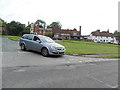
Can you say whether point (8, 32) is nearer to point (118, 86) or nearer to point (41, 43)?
point (41, 43)

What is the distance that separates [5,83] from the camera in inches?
138

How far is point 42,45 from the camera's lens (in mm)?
8734

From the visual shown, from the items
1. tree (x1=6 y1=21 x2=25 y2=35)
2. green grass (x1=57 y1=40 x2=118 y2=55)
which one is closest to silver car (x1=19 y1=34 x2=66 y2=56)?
green grass (x1=57 y1=40 x2=118 y2=55)

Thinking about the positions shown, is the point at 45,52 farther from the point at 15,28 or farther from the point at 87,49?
the point at 15,28

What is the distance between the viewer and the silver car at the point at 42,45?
8363 mm

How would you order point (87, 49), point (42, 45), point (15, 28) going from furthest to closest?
point (15, 28) → point (87, 49) → point (42, 45)

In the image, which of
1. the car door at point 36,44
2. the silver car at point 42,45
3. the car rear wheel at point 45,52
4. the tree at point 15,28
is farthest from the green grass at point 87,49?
the tree at point 15,28

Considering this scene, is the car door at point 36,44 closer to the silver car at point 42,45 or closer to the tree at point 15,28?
the silver car at point 42,45

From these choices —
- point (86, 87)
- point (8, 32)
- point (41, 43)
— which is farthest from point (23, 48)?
point (8, 32)

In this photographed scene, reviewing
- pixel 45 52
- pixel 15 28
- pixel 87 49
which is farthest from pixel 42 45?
pixel 15 28

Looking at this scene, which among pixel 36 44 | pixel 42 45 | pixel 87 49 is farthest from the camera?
pixel 87 49

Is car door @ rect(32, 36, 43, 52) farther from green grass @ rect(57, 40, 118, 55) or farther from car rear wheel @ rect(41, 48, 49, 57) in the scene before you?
green grass @ rect(57, 40, 118, 55)

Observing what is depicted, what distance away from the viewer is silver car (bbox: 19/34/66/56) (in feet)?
27.4

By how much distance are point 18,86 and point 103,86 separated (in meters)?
3.01
